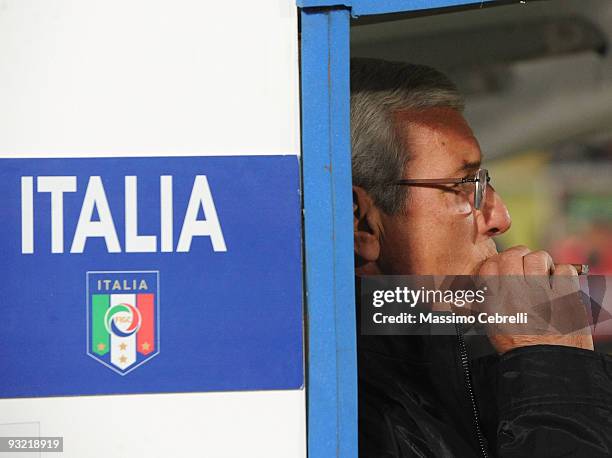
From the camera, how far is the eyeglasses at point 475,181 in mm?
1659

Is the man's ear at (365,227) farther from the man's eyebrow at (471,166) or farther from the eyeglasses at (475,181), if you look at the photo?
the man's eyebrow at (471,166)

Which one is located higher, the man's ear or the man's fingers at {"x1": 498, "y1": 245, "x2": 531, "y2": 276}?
the man's ear

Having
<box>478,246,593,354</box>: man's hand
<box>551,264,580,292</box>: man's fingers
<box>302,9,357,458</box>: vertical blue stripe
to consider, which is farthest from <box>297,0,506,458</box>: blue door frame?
<box>551,264,580,292</box>: man's fingers

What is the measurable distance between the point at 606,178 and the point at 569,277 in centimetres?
22

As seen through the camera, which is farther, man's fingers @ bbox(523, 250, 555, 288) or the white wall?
man's fingers @ bbox(523, 250, 555, 288)

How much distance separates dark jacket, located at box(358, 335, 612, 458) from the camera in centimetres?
157

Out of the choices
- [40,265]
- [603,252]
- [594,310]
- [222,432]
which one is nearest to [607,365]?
[594,310]

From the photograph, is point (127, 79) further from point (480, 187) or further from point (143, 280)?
point (480, 187)

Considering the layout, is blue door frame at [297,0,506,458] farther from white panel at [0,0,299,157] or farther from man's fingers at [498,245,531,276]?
man's fingers at [498,245,531,276]

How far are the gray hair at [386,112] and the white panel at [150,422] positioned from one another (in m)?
0.46

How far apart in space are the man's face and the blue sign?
0.29 metres

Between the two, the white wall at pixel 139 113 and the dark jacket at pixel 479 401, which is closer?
the white wall at pixel 139 113

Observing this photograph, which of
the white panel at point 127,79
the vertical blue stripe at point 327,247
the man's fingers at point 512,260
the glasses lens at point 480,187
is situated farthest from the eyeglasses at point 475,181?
the white panel at point 127,79

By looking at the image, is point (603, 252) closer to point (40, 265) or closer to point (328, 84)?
point (328, 84)
